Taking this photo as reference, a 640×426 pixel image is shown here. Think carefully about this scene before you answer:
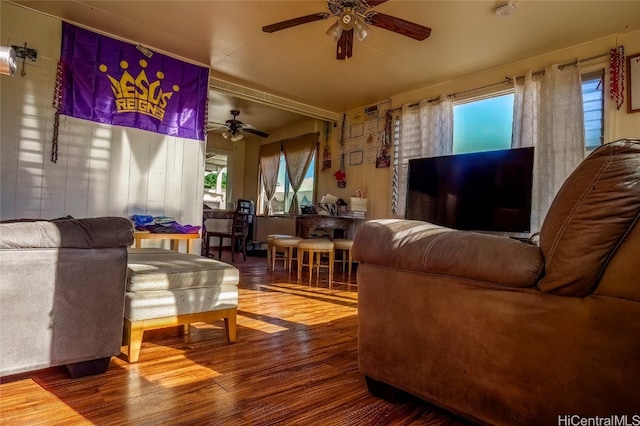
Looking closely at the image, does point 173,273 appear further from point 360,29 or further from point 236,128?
point 236,128

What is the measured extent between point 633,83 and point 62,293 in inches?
171

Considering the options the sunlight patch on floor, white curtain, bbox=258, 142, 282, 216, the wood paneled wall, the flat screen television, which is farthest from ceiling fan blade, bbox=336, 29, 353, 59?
white curtain, bbox=258, 142, 282, 216

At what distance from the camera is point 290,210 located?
6.98 meters

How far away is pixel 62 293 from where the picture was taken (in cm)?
135

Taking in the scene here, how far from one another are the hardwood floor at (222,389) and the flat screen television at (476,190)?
221 centimetres

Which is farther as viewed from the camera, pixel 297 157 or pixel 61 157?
pixel 297 157

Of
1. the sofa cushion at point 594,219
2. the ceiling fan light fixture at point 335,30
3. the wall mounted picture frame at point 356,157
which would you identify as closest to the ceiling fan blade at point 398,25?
the ceiling fan light fixture at point 335,30

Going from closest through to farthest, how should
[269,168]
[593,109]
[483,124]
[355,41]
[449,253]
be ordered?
[449,253] < [593,109] < [355,41] < [483,124] < [269,168]

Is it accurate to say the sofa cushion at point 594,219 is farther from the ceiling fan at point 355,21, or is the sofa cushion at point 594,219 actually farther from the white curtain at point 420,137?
the white curtain at point 420,137

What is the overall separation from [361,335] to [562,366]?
67cm

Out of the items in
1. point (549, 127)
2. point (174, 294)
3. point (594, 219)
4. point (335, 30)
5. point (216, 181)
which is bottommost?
point (174, 294)

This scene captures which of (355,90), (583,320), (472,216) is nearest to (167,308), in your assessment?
(583,320)

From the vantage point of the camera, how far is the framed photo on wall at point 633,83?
9.86 feet

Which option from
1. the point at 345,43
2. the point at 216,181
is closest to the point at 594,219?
the point at 345,43
